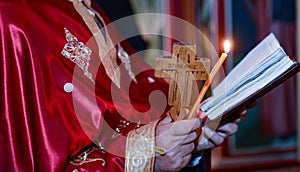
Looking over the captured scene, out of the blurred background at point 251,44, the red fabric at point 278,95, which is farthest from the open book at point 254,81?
the red fabric at point 278,95

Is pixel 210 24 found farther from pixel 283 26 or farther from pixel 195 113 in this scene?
pixel 195 113

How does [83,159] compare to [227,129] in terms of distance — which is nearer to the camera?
[83,159]

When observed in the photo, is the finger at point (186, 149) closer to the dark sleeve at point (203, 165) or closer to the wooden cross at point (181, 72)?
the wooden cross at point (181, 72)

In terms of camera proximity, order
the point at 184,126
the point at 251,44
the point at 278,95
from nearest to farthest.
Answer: the point at 184,126
the point at 251,44
the point at 278,95

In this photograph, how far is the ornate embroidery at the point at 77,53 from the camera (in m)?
0.77

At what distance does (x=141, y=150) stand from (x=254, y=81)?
204 millimetres

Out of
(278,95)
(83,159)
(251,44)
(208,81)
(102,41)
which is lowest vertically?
(83,159)

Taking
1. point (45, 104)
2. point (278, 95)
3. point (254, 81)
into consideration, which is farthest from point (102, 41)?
point (278, 95)

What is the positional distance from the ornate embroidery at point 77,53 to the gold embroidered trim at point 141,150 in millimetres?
128

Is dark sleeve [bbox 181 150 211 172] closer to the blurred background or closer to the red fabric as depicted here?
the blurred background

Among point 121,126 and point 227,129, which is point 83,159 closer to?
point 121,126

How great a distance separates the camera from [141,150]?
73cm

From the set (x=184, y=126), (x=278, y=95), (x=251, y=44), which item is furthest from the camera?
(x=278, y=95)

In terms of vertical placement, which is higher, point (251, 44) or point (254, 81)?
point (251, 44)
